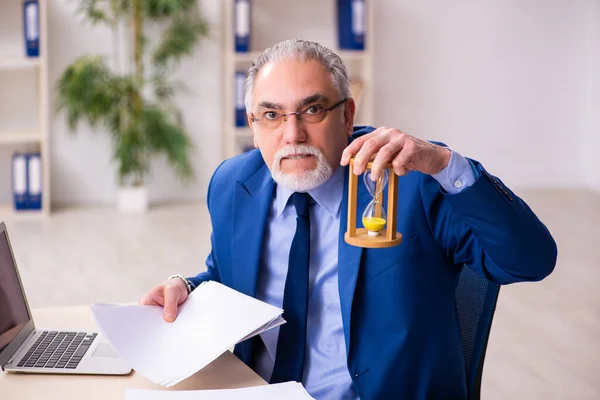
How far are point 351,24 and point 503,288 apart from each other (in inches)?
93.4

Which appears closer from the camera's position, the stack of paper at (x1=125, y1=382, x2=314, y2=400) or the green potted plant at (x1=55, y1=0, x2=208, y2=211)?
the stack of paper at (x1=125, y1=382, x2=314, y2=400)

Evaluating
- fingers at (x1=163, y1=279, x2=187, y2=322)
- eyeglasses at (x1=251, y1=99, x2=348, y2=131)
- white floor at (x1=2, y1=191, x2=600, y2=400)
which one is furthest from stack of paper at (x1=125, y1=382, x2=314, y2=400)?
white floor at (x1=2, y1=191, x2=600, y2=400)

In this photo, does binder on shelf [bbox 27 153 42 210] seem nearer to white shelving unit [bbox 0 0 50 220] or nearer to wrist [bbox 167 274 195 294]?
white shelving unit [bbox 0 0 50 220]

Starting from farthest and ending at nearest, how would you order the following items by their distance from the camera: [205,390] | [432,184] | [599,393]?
[599,393]
[432,184]
[205,390]

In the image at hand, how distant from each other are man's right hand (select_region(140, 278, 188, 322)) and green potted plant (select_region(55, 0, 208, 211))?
12.6ft

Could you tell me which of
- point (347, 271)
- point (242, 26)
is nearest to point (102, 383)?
point (347, 271)

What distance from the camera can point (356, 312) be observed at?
1755 mm

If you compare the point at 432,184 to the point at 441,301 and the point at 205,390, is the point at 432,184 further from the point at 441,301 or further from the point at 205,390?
the point at 205,390

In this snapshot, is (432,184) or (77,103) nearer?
(432,184)

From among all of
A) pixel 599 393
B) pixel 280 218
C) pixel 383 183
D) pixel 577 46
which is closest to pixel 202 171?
pixel 577 46

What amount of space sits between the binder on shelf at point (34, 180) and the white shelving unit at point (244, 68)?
50.7 inches

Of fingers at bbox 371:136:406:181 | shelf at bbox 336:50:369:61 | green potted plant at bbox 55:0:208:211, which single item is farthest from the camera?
shelf at bbox 336:50:369:61

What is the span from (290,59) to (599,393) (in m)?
2.02

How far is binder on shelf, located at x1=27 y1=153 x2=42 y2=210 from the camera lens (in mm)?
5504
